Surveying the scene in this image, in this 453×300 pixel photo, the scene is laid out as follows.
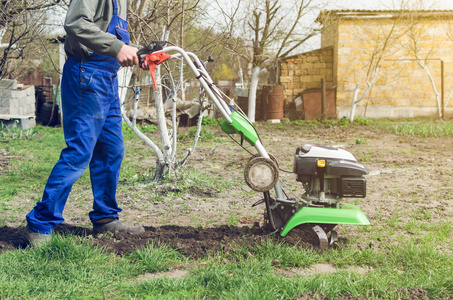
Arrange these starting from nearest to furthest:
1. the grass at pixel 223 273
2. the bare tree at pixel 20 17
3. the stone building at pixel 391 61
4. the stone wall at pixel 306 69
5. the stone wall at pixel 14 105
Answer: the grass at pixel 223 273 → the bare tree at pixel 20 17 → the stone wall at pixel 14 105 → the stone building at pixel 391 61 → the stone wall at pixel 306 69

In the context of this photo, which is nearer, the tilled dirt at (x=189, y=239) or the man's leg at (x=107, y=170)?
the tilled dirt at (x=189, y=239)

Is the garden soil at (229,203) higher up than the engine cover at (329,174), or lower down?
lower down

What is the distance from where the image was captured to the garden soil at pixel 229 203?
338 cm

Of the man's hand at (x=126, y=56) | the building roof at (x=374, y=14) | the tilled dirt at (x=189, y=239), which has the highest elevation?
the building roof at (x=374, y=14)

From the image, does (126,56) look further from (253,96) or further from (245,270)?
(253,96)

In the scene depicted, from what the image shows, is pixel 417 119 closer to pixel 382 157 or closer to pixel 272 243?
pixel 382 157

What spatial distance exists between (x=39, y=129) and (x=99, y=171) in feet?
32.5

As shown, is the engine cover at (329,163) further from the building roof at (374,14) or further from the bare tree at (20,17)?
the building roof at (374,14)

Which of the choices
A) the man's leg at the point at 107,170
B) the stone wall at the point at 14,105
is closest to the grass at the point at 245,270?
the man's leg at the point at 107,170

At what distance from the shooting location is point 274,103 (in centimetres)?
1552

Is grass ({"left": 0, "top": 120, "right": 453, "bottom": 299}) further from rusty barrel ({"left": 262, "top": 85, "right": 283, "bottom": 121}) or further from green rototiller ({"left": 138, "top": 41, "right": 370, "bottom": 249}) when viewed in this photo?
rusty barrel ({"left": 262, "top": 85, "right": 283, "bottom": 121})

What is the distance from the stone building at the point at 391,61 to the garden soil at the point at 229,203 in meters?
6.91

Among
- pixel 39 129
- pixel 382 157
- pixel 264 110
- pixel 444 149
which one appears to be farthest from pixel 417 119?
pixel 39 129

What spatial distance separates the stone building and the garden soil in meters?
6.91
